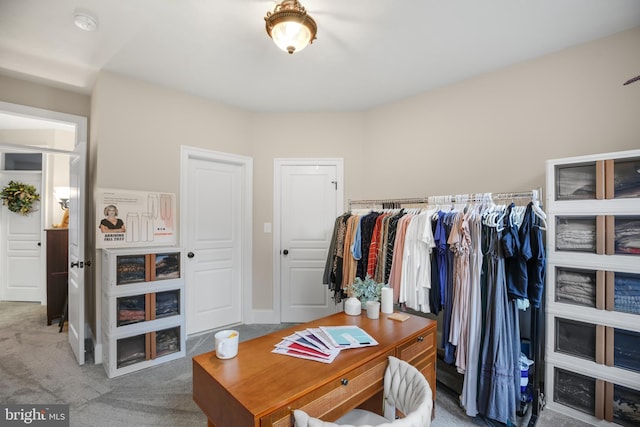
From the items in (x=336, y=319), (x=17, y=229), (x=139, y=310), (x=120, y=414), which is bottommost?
(x=120, y=414)

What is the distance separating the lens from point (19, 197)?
179 inches

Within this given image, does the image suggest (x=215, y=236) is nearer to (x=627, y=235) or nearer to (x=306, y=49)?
(x=306, y=49)

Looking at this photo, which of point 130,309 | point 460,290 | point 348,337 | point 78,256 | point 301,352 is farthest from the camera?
point 78,256

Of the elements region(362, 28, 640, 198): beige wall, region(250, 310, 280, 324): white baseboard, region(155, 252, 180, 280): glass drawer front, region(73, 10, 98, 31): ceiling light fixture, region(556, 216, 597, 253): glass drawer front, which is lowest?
region(250, 310, 280, 324): white baseboard

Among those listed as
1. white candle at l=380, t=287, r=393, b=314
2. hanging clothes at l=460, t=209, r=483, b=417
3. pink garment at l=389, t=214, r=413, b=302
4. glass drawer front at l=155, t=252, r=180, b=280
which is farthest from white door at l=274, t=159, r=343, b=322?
hanging clothes at l=460, t=209, r=483, b=417

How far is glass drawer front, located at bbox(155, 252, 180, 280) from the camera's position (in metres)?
2.73

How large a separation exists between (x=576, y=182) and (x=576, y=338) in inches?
41.5

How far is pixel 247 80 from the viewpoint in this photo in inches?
116

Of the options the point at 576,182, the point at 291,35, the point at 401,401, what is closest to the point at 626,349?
the point at 576,182

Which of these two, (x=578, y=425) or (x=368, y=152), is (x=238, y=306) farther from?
(x=578, y=425)

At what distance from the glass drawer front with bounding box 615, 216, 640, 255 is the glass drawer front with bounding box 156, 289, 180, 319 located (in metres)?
3.46

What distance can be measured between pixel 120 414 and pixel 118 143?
7.48ft

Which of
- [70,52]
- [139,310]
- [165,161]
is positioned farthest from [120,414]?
[70,52]

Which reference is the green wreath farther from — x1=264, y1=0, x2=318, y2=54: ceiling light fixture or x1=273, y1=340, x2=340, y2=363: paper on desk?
x1=273, y1=340, x2=340, y2=363: paper on desk
